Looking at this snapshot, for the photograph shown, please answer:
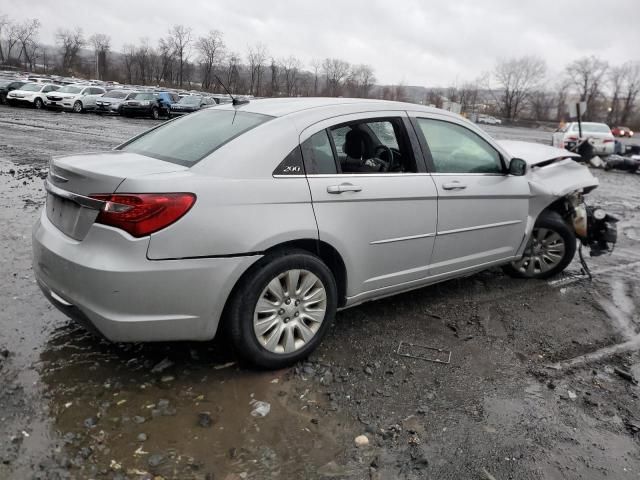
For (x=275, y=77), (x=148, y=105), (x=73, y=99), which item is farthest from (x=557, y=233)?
(x=275, y=77)

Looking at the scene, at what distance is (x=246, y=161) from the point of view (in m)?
3.10

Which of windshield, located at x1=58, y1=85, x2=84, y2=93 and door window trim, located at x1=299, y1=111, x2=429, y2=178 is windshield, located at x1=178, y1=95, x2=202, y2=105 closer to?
windshield, located at x1=58, y1=85, x2=84, y2=93

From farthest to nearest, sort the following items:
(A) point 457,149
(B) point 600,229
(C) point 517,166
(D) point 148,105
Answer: (D) point 148,105 < (B) point 600,229 < (C) point 517,166 < (A) point 457,149

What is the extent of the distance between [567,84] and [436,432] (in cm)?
11634

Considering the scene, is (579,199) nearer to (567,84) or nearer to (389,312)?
(389,312)

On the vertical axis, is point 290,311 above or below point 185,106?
below

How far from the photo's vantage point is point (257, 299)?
122 inches

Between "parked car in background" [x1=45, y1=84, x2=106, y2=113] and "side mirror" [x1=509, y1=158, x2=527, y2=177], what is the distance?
→ 1229 inches

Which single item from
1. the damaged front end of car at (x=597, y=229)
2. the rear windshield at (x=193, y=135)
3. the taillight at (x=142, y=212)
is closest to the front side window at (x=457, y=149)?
the rear windshield at (x=193, y=135)

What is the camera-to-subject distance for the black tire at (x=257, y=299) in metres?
3.05

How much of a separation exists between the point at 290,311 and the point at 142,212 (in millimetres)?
1093

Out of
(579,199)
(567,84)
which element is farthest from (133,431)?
(567,84)

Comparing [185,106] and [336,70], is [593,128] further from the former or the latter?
[336,70]

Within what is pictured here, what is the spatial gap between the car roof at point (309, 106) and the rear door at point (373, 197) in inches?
2.8
